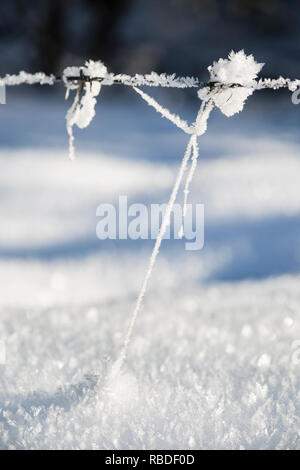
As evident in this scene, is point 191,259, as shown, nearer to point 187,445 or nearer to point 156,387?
point 156,387

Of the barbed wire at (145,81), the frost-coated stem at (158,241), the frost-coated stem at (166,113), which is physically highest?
the barbed wire at (145,81)

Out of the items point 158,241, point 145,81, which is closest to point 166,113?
point 145,81

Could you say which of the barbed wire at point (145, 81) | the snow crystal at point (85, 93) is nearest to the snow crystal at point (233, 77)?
the barbed wire at point (145, 81)

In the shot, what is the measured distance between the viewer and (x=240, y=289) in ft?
3.28

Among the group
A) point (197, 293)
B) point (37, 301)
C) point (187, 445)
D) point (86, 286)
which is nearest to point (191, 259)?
point (197, 293)

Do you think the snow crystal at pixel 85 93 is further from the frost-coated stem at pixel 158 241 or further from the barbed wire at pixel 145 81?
the frost-coated stem at pixel 158 241

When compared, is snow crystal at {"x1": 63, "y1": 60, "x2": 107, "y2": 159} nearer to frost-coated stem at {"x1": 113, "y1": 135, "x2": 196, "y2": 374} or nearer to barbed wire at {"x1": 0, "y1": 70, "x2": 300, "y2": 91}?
barbed wire at {"x1": 0, "y1": 70, "x2": 300, "y2": 91}

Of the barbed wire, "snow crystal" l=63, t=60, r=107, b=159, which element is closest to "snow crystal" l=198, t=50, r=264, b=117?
the barbed wire

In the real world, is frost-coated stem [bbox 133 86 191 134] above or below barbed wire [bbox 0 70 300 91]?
below

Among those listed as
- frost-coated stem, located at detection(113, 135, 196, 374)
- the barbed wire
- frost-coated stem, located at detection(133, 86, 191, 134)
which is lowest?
frost-coated stem, located at detection(113, 135, 196, 374)

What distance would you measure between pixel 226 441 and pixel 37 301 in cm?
49

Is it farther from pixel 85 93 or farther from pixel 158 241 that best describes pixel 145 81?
pixel 158 241

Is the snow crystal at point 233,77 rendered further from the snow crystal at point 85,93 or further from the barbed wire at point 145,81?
the snow crystal at point 85,93

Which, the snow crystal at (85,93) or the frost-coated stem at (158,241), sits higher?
the snow crystal at (85,93)
